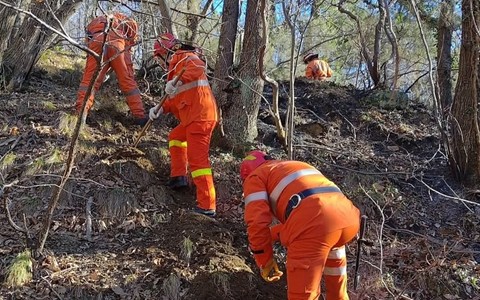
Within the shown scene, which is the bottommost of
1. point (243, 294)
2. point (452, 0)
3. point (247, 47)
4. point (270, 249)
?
point (243, 294)

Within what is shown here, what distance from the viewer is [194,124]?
547cm

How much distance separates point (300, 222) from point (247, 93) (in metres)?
3.15

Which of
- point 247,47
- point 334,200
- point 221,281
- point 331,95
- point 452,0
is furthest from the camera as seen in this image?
point 331,95

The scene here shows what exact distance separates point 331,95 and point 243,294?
17.4 ft

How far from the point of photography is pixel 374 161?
7090 mm

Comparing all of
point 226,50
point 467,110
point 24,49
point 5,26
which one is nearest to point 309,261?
point 467,110

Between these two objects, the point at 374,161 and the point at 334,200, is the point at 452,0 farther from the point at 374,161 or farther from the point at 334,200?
the point at 334,200

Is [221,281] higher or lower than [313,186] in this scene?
lower

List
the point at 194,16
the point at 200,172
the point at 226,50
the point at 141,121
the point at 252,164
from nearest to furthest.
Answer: the point at 252,164
the point at 200,172
the point at 226,50
the point at 141,121
the point at 194,16

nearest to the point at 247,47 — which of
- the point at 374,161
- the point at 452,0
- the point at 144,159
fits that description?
the point at 144,159

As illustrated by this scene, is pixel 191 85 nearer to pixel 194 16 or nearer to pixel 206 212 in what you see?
pixel 206 212

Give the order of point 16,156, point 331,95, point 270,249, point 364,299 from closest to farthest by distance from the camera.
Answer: point 270,249 < point 364,299 < point 16,156 < point 331,95

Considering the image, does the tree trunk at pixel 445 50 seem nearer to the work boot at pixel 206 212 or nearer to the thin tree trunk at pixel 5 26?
the work boot at pixel 206 212

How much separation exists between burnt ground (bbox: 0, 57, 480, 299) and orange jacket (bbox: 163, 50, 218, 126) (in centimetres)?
94
